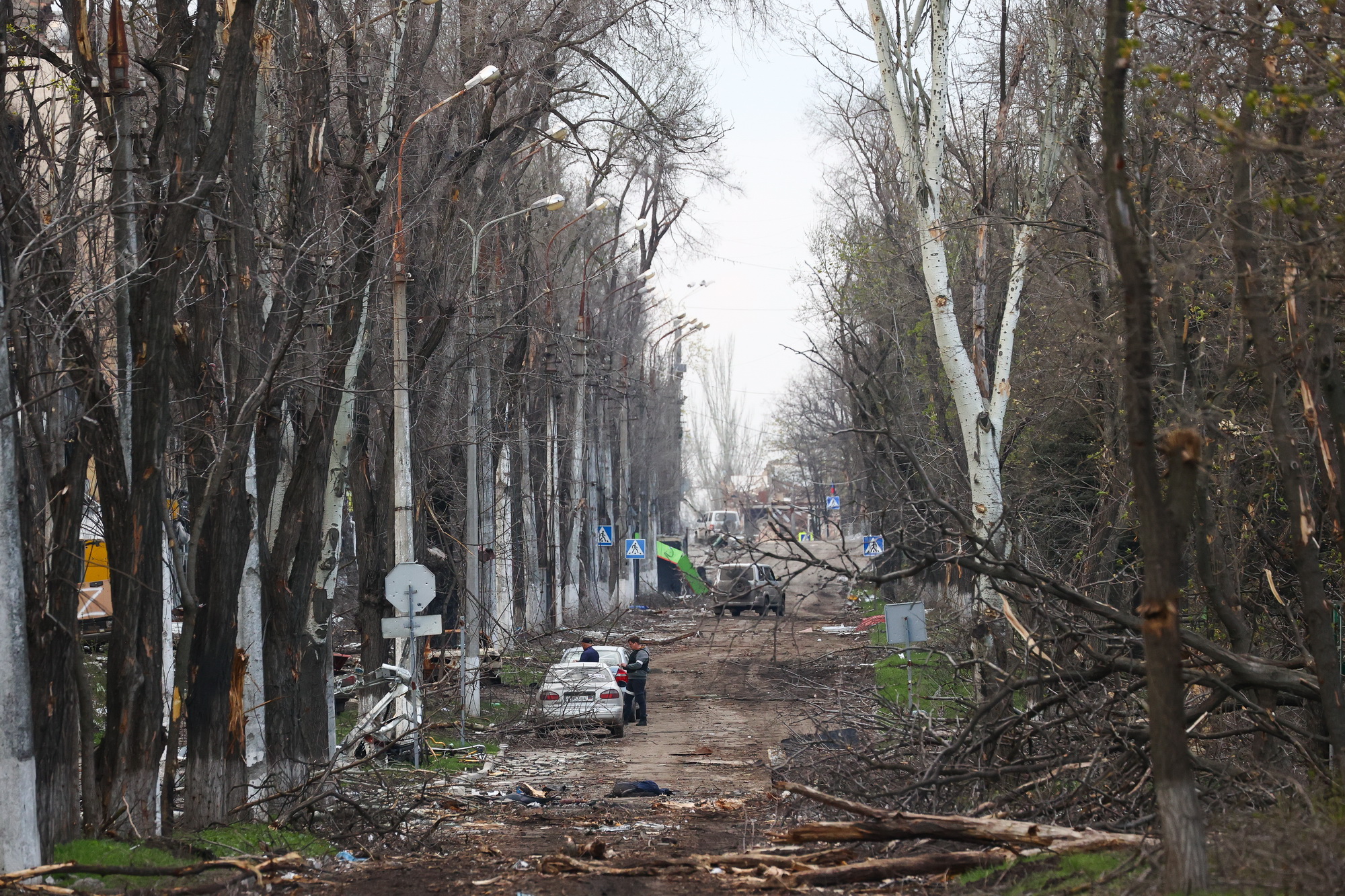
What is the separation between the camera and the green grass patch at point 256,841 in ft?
35.7

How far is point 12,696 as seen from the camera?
8.49 m

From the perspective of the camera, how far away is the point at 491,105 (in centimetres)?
1700

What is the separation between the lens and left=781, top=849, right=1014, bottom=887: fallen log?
8.56m

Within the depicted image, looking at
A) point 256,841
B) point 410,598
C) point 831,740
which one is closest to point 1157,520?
point 831,740

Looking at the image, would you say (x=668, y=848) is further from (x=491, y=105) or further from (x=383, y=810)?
(x=491, y=105)

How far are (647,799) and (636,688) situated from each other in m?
8.35

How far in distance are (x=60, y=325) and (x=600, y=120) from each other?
1154cm

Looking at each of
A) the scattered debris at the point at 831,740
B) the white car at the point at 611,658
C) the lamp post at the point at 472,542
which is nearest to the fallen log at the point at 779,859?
the scattered debris at the point at 831,740

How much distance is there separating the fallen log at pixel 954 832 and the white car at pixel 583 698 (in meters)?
12.0

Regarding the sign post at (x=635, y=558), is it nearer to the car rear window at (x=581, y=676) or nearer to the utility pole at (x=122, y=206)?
the car rear window at (x=581, y=676)

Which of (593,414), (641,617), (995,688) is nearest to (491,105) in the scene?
(995,688)

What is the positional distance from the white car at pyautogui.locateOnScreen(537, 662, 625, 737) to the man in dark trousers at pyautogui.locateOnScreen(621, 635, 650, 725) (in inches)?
51.0

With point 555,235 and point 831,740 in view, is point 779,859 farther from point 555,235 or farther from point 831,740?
point 555,235

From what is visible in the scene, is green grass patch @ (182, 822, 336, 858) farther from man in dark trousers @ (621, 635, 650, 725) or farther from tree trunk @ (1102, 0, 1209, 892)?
man in dark trousers @ (621, 635, 650, 725)
